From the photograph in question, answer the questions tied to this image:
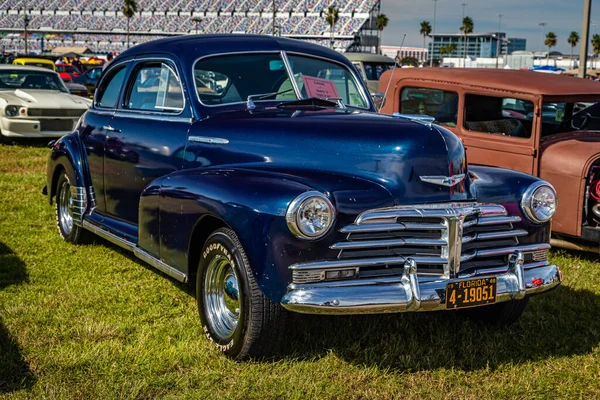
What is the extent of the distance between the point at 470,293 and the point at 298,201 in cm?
105

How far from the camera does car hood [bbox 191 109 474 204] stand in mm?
4031

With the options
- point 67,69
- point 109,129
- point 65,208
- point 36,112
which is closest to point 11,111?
point 36,112

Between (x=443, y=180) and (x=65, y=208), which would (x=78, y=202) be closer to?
(x=65, y=208)

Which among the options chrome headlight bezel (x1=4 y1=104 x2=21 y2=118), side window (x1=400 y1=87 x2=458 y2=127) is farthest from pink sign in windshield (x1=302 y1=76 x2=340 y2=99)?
chrome headlight bezel (x1=4 y1=104 x2=21 y2=118)

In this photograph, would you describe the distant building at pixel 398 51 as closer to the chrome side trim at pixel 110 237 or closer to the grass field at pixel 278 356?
the grass field at pixel 278 356

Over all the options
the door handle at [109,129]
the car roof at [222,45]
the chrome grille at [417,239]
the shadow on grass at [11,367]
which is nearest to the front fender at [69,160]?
the door handle at [109,129]

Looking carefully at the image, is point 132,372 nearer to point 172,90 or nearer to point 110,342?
point 110,342

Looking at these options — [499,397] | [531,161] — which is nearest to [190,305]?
[499,397]

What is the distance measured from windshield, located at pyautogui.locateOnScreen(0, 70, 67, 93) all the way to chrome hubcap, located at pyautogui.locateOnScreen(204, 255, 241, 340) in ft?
37.6

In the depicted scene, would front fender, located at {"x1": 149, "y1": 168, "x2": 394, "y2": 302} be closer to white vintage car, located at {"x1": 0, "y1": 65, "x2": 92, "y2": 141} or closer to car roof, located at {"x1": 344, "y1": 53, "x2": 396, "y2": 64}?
white vintage car, located at {"x1": 0, "y1": 65, "x2": 92, "y2": 141}

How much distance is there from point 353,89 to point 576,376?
263cm

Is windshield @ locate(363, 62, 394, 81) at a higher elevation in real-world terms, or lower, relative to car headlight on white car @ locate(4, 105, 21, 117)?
higher

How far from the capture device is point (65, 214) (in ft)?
22.7

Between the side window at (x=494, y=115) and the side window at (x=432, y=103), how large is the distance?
0.16m
